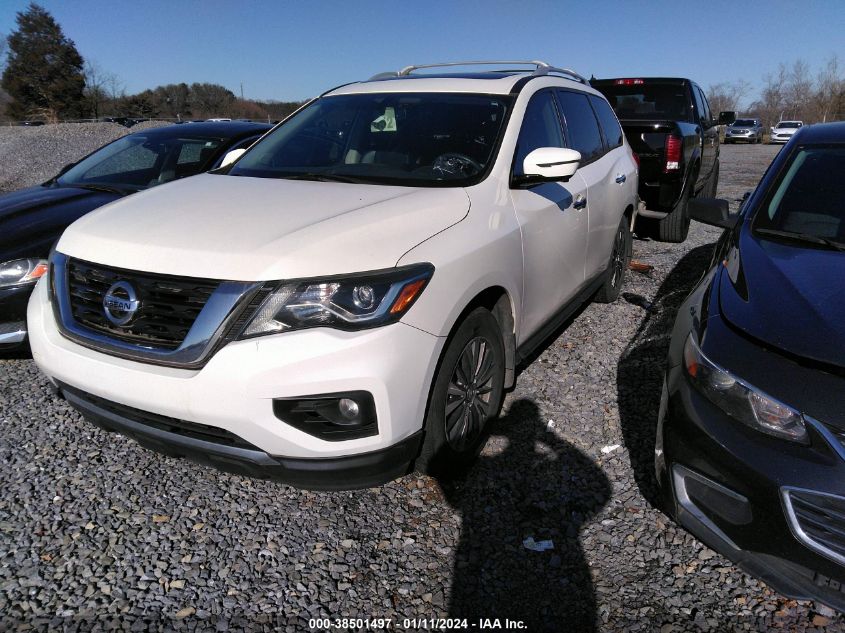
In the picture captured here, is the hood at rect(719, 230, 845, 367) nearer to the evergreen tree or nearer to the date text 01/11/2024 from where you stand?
the date text 01/11/2024

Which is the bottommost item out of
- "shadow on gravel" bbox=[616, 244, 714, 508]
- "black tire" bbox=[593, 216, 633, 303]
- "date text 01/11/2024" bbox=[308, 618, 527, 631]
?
"shadow on gravel" bbox=[616, 244, 714, 508]

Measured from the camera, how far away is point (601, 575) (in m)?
2.26

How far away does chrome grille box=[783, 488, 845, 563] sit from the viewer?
171 centimetres

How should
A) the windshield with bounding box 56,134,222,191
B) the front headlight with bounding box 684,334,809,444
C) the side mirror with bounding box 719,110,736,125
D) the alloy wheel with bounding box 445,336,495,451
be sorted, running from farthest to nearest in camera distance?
the side mirror with bounding box 719,110,736,125, the windshield with bounding box 56,134,222,191, the alloy wheel with bounding box 445,336,495,451, the front headlight with bounding box 684,334,809,444

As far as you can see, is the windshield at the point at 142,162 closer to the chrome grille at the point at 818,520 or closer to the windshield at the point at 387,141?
the windshield at the point at 387,141

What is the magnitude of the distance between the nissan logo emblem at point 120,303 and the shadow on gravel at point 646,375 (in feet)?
7.53

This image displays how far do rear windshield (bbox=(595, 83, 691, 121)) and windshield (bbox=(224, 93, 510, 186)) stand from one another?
18.9 feet

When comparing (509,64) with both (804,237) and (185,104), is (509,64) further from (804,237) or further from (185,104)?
(185,104)

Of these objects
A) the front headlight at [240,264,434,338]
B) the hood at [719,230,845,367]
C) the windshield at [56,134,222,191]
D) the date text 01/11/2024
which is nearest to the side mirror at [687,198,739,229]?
the hood at [719,230,845,367]

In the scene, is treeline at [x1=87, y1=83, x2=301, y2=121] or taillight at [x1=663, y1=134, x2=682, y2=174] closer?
taillight at [x1=663, y1=134, x2=682, y2=174]

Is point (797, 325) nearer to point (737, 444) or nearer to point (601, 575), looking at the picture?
point (737, 444)

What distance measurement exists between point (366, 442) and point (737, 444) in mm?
1218

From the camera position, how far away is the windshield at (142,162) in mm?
5145

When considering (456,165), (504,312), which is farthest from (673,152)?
(504,312)
